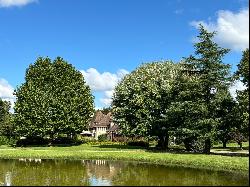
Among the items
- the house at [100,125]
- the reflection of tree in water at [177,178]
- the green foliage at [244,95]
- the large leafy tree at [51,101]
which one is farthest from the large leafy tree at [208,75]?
the house at [100,125]

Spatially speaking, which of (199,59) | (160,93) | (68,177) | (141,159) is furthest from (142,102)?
(68,177)

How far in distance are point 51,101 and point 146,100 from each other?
2113 centimetres

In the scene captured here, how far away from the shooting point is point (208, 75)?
173ft

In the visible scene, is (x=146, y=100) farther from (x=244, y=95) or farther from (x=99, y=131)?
(x=99, y=131)

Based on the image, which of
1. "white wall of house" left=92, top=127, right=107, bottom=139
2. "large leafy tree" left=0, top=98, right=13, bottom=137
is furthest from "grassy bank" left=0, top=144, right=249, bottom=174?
"white wall of house" left=92, top=127, right=107, bottom=139

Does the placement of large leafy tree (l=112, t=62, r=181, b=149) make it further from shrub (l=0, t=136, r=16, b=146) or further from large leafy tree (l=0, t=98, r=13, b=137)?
shrub (l=0, t=136, r=16, b=146)

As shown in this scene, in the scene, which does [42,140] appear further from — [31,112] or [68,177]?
[68,177]

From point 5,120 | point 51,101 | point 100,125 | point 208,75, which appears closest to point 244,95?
point 208,75

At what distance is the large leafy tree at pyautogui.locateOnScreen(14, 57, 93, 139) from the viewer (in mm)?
77312

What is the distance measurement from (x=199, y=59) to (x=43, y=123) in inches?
1341

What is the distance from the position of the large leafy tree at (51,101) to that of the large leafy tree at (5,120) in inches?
273

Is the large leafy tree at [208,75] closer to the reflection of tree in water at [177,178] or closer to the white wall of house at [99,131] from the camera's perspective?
the reflection of tree in water at [177,178]

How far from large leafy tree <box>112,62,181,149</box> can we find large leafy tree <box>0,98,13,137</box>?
1015 inches

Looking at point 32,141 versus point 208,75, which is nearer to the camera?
point 208,75
